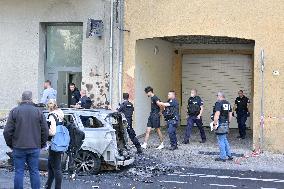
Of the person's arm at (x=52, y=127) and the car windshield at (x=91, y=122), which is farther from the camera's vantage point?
the car windshield at (x=91, y=122)

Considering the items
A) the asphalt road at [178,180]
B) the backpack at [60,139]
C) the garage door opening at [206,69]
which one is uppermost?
the garage door opening at [206,69]

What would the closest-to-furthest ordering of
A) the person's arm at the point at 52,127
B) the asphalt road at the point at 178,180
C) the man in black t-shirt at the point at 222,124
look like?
the person's arm at the point at 52,127 < the asphalt road at the point at 178,180 < the man in black t-shirt at the point at 222,124

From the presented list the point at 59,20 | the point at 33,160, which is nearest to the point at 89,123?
the point at 33,160

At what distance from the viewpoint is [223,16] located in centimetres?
1667

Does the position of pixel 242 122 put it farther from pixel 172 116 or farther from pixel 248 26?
pixel 248 26

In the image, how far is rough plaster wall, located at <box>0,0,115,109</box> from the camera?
18.4 m

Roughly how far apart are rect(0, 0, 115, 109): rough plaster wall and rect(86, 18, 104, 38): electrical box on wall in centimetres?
27

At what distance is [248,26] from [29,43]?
762 centimetres

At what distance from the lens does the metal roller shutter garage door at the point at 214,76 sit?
885 inches

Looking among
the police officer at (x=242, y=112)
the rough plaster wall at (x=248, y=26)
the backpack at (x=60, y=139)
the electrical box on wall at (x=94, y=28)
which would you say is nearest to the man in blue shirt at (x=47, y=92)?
the electrical box on wall at (x=94, y=28)

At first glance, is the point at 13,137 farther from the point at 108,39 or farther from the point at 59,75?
the point at 59,75

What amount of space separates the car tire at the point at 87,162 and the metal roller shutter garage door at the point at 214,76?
36.8 ft

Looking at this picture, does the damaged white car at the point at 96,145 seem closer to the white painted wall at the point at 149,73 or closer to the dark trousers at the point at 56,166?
the dark trousers at the point at 56,166

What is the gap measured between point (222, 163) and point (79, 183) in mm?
4789
